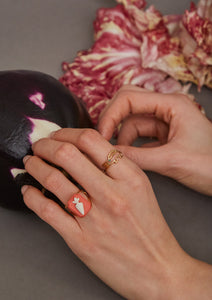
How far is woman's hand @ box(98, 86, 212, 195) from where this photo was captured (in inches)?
34.2

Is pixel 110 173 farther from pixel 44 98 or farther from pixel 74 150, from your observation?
pixel 44 98

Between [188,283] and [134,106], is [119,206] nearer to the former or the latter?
[188,283]

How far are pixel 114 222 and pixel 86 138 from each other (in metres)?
0.20

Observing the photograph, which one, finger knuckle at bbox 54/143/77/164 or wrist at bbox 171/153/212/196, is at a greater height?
finger knuckle at bbox 54/143/77/164

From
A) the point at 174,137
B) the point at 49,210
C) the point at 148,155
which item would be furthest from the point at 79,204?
the point at 174,137

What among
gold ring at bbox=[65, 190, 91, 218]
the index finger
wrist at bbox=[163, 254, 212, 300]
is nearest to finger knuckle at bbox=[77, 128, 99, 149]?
gold ring at bbox=[65, 190, 91, 218]

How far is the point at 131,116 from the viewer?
1.08 meters

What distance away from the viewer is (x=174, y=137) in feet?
2.95

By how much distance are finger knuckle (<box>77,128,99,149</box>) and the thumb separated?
174 millimetres

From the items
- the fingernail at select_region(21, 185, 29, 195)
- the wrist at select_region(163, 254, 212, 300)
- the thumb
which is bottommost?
the wrist at select_region(163, 254, 212, 300)

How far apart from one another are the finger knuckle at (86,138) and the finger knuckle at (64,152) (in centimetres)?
2

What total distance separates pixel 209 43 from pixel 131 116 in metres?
0.40

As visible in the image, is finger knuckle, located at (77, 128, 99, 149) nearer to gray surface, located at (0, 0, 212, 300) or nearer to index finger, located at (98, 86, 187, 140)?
index finger, located at (98, 86, 187, 140)

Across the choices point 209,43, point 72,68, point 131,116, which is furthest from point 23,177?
point 209,43
